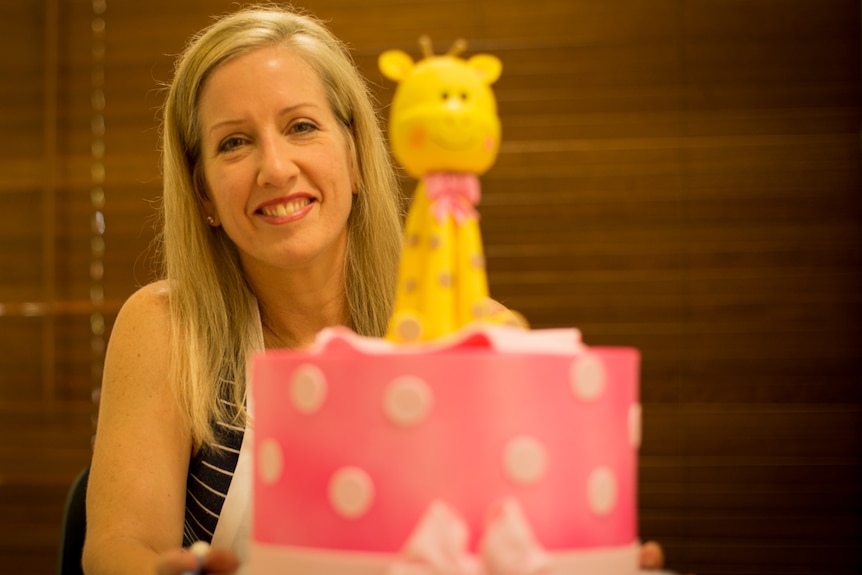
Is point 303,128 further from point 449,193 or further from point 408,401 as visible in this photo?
point 408,401

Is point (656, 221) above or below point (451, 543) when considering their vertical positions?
above

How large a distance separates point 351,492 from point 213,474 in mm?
700

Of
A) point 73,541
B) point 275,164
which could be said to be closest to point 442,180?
point 275,164

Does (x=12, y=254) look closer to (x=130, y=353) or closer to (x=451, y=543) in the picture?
(x=130, y=353)

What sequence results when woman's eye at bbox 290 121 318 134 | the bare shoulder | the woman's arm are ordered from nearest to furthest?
the woman's arm → woman's eye at bbox 290 121 318 134 → the bare shoulder

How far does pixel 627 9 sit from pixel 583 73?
0.24 metres

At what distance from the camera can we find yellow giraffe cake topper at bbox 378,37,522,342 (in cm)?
84

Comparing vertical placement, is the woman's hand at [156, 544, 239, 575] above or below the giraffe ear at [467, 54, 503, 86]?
below

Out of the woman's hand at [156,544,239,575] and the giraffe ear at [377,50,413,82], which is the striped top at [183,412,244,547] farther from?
the giraffe ear at [377,50,413,82]

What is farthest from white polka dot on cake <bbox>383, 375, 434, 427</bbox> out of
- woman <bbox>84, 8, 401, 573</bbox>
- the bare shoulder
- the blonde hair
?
the bare shoulder

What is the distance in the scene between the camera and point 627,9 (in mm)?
3217

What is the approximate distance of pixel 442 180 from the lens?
86 cm

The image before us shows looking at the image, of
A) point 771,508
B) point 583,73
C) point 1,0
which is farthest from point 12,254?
point 771,508

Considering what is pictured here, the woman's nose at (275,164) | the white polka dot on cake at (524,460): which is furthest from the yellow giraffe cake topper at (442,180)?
the woman's nose at (275,164)
